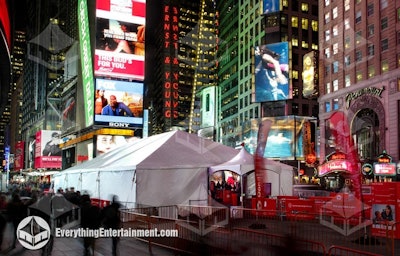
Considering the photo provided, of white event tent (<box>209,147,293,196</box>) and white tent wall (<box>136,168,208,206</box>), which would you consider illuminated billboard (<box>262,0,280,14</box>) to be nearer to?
white event tent (<box>209,147,293,196</box>)

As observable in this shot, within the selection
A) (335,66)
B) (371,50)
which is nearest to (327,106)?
(335,66)

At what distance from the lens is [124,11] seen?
4997 cm

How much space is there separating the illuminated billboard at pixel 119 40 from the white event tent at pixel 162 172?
964 inches

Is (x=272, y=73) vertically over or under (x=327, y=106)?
over

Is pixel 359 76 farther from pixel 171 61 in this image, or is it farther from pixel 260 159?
pixel 171 61

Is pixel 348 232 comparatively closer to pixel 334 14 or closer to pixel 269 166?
pixel 269 166

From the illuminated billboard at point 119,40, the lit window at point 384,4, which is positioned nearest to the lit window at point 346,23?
the lit window at point 384,4

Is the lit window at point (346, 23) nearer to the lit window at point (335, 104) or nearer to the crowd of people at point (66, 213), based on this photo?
the lit window at point (335, 104)

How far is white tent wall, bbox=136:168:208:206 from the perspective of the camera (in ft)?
71.4

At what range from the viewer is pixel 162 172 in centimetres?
2209

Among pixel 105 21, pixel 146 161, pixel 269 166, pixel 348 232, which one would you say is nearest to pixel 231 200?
pixel 269 166
